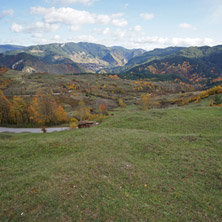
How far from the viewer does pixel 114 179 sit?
1616cm

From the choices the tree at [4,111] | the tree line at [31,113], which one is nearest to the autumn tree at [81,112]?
the tree line at [31,113]

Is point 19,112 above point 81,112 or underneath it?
above

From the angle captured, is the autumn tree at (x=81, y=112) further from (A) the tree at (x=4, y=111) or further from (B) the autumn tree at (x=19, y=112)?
(A) the tree at (x=4, y=111)

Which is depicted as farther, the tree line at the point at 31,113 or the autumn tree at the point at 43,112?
the tree line at the point at 31,113

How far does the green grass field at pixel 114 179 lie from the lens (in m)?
12.0

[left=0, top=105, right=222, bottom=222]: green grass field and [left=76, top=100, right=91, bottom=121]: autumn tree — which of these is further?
[left=76, top=100, right=91, bottom=121]: autumn tree

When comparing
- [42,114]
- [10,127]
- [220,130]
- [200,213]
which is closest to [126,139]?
[200,213]

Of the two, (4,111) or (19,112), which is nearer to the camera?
(4,111)

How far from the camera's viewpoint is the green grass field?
12039mm

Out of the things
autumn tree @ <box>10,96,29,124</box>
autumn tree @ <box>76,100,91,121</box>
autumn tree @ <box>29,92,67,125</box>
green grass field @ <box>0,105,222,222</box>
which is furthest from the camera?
autumn tree @ <box>76,100,91,121</box>

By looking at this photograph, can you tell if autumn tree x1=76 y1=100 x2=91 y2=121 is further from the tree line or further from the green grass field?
the green grass field

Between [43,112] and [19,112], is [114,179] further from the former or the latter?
[19,112]

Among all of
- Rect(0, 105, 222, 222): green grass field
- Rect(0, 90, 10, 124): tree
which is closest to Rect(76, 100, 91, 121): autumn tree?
Rect(0, 90, 10, 124): tree

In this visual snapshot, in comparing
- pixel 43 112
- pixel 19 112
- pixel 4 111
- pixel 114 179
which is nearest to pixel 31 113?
pixel 19 112
